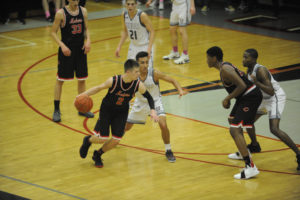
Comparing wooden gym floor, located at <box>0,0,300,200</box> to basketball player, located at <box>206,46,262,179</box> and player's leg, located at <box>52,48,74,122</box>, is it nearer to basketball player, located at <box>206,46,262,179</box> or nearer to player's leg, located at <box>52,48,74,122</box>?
player's leg, located at <box>52,48,74,122</box>

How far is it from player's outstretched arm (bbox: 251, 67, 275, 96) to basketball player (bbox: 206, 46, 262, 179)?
8 cm

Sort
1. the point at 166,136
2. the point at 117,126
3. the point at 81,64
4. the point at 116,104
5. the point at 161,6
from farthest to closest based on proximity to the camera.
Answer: the point at 161,6
the point at 81,64
the point at 166,136
the point at 117,126
the point at 116,104

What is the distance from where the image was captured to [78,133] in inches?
336

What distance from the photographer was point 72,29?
898cm

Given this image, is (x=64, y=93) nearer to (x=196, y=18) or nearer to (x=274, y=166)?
(x=274, y=166)

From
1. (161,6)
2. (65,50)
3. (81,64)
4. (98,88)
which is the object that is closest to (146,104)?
(98,88)

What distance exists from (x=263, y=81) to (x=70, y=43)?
350 cm

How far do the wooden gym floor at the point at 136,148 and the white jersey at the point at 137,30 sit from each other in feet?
3.94

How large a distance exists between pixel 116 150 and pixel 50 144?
104cm

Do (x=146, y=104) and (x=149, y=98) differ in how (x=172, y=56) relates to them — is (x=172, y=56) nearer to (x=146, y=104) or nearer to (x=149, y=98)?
(x=146, y=104)

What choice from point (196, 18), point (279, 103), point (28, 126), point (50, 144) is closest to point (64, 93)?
point (28, 126)

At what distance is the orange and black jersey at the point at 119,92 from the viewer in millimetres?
6777

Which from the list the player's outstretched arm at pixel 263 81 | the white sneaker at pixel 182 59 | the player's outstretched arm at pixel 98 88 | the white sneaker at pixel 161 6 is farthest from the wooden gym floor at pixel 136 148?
the white sneaker at pixel 161 6

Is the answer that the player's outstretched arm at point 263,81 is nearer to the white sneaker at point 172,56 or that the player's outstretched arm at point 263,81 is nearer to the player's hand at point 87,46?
the player's hand at point 87,46
